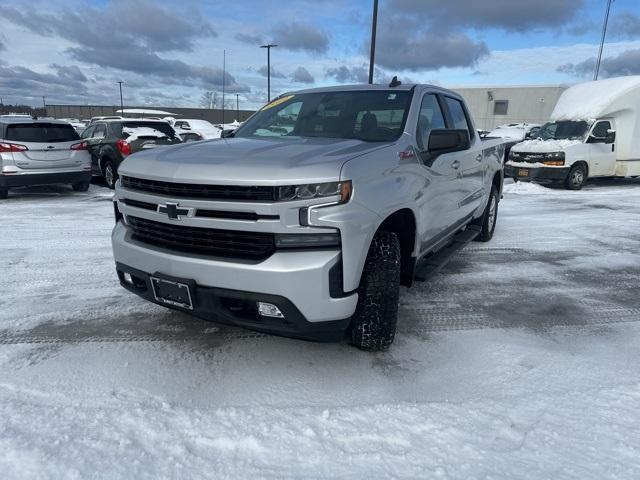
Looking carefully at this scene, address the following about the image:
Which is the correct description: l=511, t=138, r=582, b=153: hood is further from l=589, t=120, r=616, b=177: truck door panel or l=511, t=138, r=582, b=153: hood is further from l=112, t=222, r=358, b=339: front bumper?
l=112, t=222, r=358, b=339: front bumper

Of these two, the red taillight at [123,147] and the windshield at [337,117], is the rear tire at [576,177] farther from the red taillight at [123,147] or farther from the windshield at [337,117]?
the red taillight at [123,147]

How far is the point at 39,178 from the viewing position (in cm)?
955

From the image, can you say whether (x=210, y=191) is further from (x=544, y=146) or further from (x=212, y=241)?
(x=544, y=146)

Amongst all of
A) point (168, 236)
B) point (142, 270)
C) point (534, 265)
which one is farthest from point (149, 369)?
point (534, 265)

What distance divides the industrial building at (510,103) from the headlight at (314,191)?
3169 centimetres

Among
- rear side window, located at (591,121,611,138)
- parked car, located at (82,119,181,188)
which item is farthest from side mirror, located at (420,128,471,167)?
rear side window, located at (591,121,611,138)

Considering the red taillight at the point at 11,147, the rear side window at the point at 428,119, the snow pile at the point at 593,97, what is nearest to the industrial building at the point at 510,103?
the snow pile at the point at 593,97

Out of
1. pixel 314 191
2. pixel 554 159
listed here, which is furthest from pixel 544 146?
pixel 314 191

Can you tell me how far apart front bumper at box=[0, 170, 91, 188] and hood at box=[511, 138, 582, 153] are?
430 inches

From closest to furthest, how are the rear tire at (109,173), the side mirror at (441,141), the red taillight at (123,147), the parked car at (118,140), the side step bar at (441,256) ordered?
1. the side mirror at (441,141)
2. the side step bar at (441,256)
3. the red taillight at (123,147)
4. the parked car at (118,140)
5. the rear tire at (109,173)

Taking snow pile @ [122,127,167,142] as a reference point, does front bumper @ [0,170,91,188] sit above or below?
below

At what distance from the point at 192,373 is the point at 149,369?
0.93 ft

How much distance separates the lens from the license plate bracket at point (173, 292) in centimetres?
280

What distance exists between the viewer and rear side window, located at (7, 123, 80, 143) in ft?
30.9
